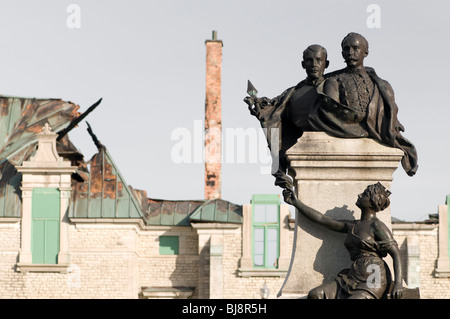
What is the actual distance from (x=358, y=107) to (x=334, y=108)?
221 mm

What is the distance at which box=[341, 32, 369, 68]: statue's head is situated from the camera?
12.1m

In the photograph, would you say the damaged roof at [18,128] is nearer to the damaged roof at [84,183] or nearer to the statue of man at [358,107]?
the damaged roof at [84,183]

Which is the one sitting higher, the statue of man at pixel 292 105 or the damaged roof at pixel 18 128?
the damaged roof at pixel 18 128

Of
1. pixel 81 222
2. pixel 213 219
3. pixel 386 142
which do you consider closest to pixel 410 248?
pixel 213 219

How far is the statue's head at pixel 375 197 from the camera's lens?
1138 centimetres

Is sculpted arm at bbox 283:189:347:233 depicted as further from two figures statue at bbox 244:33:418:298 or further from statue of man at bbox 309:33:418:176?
statue of man at bbox 309:33:418:176

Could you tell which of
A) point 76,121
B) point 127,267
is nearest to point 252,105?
point 127,267

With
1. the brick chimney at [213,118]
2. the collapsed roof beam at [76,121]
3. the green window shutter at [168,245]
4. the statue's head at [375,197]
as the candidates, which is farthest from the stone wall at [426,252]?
the statue's head at [375,197]

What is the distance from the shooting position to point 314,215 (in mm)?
11719

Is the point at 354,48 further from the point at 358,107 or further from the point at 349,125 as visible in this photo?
the point at 349,125

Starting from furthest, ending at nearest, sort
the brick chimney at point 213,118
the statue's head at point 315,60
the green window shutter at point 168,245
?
the brick chimney at point 213,118 < the green window shutter at point 168,245 < the statue's head at point 315,60

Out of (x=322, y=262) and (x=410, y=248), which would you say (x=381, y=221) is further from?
(x=410, y=248)

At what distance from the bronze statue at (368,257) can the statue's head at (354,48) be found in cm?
131
